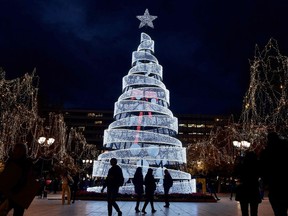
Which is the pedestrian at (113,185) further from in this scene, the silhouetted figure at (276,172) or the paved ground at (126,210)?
the silhouetted figure at (276,172)

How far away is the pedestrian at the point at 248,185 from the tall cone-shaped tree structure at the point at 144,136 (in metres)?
20.4

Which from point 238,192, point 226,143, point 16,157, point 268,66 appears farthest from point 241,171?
point 226,143

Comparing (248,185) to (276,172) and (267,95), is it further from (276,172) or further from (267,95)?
(267,95)

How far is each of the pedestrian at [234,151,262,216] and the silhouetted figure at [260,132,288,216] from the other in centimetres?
142

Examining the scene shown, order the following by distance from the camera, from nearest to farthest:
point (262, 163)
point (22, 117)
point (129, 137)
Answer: point (262, 163) → point (129, 137) → point (22, 117)

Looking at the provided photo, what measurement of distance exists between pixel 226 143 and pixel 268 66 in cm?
4060

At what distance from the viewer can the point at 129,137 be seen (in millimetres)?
30125

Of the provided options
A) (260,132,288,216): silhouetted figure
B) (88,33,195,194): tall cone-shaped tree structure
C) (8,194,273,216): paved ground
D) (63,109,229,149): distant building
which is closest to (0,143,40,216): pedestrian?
(260,132,288,216): silhouetted figure

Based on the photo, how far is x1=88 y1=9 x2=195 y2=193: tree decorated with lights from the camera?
29.6m

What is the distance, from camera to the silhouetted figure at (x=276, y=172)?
260 inches

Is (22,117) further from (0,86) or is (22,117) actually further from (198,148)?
(198,148)

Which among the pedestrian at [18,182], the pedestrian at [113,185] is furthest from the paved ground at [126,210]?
the pedestrian at [18,182]

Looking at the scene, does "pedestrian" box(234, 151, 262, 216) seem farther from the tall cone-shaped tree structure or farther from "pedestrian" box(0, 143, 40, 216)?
the tall cone-shaped tree structure

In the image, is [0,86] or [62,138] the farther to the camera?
[62,138]
